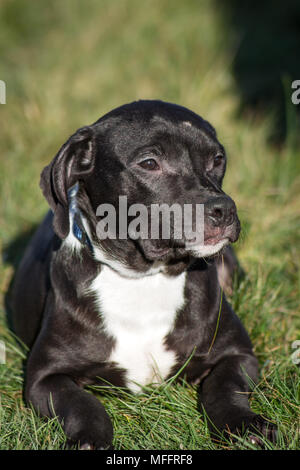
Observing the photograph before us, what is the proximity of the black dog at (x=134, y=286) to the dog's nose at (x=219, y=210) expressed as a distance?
33 millimetres

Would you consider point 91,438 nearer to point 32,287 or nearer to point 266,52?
point 32,287

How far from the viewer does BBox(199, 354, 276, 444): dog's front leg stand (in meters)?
2.80

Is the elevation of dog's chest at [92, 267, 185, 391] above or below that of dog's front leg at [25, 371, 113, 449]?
above

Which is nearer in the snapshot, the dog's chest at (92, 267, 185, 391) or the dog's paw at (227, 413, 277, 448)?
the dog's paw at (227, 413, 277, 448)

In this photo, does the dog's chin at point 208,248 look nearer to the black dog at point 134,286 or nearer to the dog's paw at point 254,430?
the black dog at point 134,286

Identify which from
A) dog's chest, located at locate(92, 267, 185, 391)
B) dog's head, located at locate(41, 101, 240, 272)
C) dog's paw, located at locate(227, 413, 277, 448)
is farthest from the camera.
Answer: dog's chest, located at locate(92, 267, 185, 391)

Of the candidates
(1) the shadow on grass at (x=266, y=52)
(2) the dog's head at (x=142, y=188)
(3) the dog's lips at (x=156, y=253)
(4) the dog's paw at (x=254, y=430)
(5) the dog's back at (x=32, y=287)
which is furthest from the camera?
(1) the shadow on grass at (x=266, y=52)

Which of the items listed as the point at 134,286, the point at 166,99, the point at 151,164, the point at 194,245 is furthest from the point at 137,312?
the point at 166,99

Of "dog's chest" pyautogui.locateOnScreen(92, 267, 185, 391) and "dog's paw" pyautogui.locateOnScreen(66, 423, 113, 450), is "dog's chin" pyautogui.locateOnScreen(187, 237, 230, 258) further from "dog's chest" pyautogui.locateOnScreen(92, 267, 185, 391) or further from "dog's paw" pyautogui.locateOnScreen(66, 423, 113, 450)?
"dog's paw" pyautogui.locateOnScreen(66, 423, 113, 450)

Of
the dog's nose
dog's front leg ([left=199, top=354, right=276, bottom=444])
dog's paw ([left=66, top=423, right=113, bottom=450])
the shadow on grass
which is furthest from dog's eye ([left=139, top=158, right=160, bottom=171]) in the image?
the shadow on grass

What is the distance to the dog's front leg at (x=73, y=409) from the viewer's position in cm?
276

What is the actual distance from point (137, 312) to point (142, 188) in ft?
1.96

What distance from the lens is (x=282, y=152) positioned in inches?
240

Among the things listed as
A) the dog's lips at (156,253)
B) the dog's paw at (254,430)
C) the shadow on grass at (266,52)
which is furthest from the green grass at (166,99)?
the dog's lips at (156,253)
